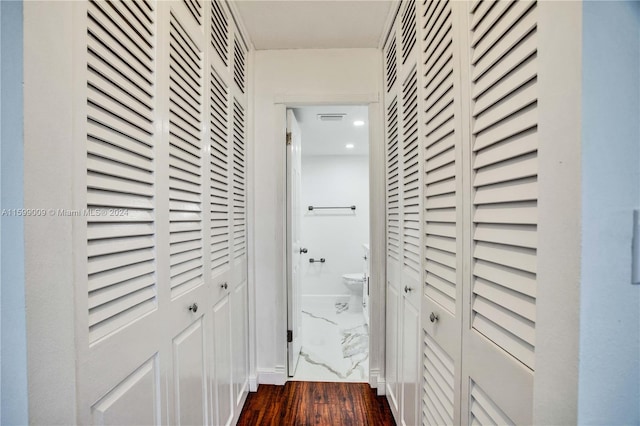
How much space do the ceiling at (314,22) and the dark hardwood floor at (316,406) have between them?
2456 millimetres

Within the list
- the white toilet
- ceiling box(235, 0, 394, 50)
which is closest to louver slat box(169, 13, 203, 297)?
ceiling box(235, 0, 394, 50)

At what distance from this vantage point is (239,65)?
1.92 meters

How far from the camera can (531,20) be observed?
0.58m

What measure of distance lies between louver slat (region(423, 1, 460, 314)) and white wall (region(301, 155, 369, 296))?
3212mm

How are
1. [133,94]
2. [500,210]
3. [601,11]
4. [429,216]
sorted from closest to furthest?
[601,11] < [500,210] < [133,94] < [429,216]

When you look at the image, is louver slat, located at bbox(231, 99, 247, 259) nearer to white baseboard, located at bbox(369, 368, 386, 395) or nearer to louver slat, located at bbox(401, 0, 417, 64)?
louver slat, located at bbox(401, 0, 417, 64)

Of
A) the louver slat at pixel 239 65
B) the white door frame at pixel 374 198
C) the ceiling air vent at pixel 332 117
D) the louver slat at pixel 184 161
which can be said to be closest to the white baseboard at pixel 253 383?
the white door frame at pixel 374 198

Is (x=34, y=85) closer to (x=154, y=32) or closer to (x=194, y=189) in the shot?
(x=154, y=32)

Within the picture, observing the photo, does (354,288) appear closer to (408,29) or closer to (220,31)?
(408,29)

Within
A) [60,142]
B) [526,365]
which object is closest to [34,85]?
[60,142]

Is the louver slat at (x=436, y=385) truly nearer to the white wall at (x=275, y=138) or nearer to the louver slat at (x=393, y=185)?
the louver slat at (x=393, y=185)

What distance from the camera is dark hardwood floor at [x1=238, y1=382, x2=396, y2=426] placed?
1.79 m

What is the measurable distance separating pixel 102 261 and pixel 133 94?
1.53 feet

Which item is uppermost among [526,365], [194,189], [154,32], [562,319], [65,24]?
[154,32]
